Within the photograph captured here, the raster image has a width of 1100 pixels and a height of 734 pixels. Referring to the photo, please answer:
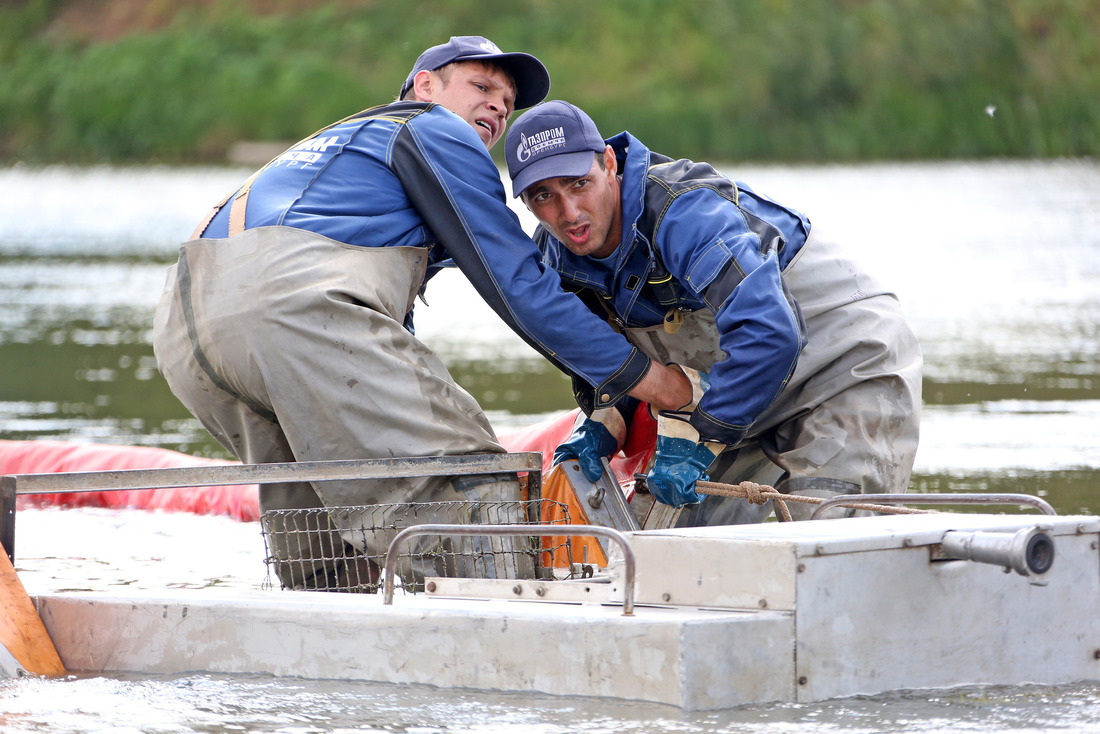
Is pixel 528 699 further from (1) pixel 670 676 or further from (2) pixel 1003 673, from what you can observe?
(2) pixel 1003 673

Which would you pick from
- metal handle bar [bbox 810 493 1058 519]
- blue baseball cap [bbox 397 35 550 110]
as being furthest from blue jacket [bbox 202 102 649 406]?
metal handle bar [bbox 810 493 1058 519]

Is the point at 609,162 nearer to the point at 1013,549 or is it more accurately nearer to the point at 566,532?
the point at 566,532

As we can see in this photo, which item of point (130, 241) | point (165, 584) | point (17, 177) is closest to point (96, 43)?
point (17, 177)

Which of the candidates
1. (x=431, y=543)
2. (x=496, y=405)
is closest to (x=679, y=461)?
(x=431, y=543)

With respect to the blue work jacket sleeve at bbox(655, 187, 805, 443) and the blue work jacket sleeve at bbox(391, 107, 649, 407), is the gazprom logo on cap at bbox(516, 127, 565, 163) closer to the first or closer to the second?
the blue work jacket sleeve at bbox(391, 107, 649, 407)

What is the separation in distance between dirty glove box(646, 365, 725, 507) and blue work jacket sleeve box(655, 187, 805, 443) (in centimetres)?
12

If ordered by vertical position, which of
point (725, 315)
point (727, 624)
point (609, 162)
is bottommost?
point (727, 624)

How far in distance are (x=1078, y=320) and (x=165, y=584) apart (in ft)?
34.5

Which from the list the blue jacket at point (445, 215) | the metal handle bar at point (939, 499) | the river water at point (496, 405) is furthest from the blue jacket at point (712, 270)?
A: the river water at point (496, 405)

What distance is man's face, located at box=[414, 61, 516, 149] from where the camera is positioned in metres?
4.83

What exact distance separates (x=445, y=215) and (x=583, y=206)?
412 millimetres

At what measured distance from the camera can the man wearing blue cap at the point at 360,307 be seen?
4055mm

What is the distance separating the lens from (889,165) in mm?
51031

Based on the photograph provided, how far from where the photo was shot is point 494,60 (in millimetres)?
4852
